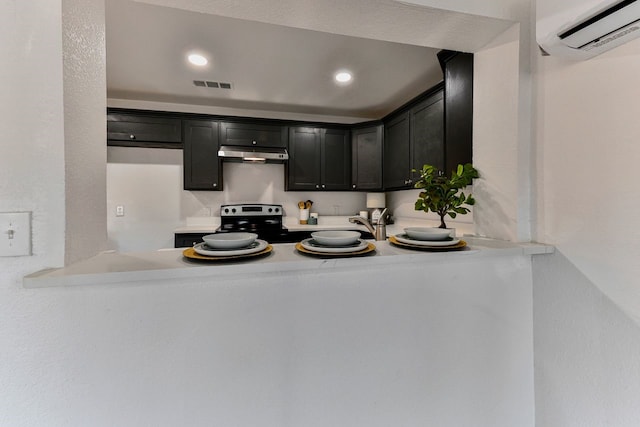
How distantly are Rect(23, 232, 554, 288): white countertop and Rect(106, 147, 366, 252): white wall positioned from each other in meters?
2.43

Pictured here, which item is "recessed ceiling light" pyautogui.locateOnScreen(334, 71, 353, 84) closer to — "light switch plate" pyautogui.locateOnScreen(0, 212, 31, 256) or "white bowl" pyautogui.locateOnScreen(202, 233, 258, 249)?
"white bowl" pyautogui.locateOnScreen(202, 233, 258, 249)

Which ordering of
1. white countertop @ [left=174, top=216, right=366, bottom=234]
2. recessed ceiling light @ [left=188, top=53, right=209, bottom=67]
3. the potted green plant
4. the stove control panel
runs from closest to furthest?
the potted green plant, recessed ceiling light @ [left=188, top=53, right=209, bottom=67], white countertop @ [left=174, top=216, right=366, bottom=234], the stove control panel

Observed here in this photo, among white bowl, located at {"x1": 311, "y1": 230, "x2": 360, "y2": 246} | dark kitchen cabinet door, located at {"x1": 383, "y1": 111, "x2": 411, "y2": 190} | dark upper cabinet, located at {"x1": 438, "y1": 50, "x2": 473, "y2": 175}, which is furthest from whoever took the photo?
dark kitchen cabinet door, located at {"x1": 383, "y1": 111, "x2": 411, "y2": 190}

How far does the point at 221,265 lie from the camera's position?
737mm

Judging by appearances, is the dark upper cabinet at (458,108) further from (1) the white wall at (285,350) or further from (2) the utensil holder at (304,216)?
(2) the utensil holder at (304,216)

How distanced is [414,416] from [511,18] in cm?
164

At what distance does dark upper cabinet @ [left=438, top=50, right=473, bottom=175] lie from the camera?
5.07 feet

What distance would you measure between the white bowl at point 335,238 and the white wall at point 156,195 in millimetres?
2603

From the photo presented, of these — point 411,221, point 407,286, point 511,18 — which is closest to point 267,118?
point 411,221

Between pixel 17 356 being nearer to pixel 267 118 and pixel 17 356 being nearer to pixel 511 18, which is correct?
pixel 511 18

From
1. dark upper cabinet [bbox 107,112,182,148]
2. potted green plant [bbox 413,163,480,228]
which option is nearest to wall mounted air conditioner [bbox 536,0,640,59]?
potted green plant [bbox 413,163,480,228]

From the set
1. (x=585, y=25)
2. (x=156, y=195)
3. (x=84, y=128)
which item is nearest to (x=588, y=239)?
(x=585, y=25)

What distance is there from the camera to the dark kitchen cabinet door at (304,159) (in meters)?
3.27

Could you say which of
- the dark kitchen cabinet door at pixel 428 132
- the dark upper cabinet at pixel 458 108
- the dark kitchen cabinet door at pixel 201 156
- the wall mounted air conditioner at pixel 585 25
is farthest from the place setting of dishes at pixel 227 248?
the dark kitchen cabinet door at pixel 201 156
